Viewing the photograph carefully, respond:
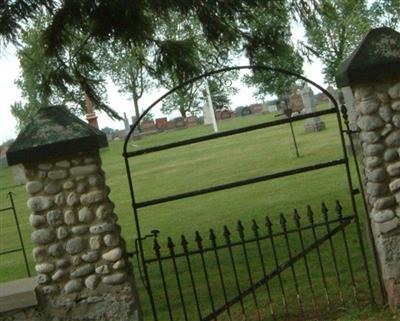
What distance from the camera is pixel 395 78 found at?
5.60m

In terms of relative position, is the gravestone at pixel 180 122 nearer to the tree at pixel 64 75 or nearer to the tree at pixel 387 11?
the tree at pixel 387 11

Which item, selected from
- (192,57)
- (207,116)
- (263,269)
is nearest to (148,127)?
(207,116)

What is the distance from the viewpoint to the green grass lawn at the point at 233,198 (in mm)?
8292

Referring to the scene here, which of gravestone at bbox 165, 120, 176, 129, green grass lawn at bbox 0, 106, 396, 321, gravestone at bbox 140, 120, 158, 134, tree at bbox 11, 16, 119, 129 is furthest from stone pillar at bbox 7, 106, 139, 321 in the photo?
gravestone at bbox 165, 120, 176, 129

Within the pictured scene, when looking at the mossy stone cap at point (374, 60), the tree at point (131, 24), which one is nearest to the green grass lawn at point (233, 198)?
the mossy stone cap at point (374, 60)

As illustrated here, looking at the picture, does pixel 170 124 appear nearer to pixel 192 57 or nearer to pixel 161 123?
pixel 161 123

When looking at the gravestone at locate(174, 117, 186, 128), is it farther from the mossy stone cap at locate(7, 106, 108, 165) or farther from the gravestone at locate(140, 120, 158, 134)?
the mossy stone cap at locate(7, 106, 108, 165)

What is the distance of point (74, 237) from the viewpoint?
5.54 m

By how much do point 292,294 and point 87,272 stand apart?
241 centimetres

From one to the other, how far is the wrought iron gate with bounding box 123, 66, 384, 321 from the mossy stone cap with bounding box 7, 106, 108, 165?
1.04 feet

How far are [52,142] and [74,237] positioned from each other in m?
0.75

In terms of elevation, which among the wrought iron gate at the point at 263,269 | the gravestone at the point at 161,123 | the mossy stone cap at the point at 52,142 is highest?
the gravestone at the point at 161,123

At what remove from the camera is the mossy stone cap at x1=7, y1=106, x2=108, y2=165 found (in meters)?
5.43

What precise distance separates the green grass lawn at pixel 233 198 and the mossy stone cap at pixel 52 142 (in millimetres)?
2371
